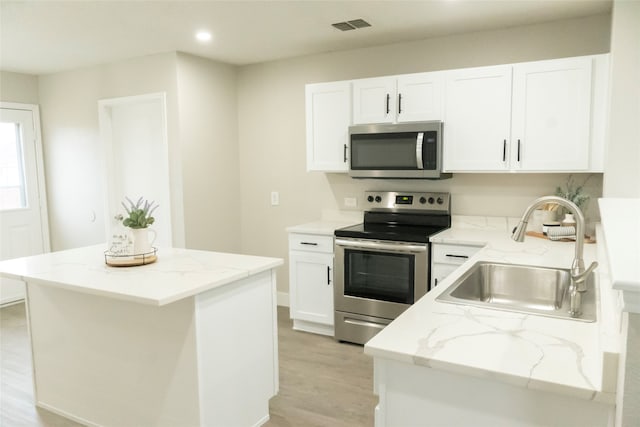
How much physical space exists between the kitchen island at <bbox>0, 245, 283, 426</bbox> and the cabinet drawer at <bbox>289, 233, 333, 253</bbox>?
117 cm

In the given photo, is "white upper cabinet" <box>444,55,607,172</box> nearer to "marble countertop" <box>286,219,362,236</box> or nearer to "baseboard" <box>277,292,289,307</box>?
"marble countertop" <box>286,219,362,236</box>

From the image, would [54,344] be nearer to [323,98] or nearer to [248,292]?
[248,292]

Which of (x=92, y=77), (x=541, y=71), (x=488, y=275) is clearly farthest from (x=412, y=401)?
(x=92, y=77)

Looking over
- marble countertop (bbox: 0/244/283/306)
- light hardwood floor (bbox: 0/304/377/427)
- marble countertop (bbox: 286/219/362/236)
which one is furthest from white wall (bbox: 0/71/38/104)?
marble countertop (bbox: 286/219/362/236)

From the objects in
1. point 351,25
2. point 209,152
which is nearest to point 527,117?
point 351,25

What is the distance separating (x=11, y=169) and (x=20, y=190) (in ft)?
0.80

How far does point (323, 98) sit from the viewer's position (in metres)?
3.92

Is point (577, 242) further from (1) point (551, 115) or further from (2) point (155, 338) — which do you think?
(2) point (155, 338)

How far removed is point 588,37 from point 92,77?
14.6 feet

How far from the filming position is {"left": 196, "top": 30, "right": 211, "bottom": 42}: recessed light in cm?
360

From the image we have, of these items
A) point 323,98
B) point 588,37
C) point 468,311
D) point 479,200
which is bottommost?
point 468,311

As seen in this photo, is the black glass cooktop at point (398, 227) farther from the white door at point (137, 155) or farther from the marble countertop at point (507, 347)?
the white door at point (137, 155)

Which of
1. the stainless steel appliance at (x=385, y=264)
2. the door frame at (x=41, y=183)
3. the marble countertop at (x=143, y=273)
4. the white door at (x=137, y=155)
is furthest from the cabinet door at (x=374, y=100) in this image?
the door frame at (x=41, y=183)

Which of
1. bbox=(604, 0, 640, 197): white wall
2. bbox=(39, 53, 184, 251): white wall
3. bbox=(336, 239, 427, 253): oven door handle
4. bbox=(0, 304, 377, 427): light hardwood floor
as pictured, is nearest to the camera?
bbox=(0, 304, 377, 427): light hardwood floor
